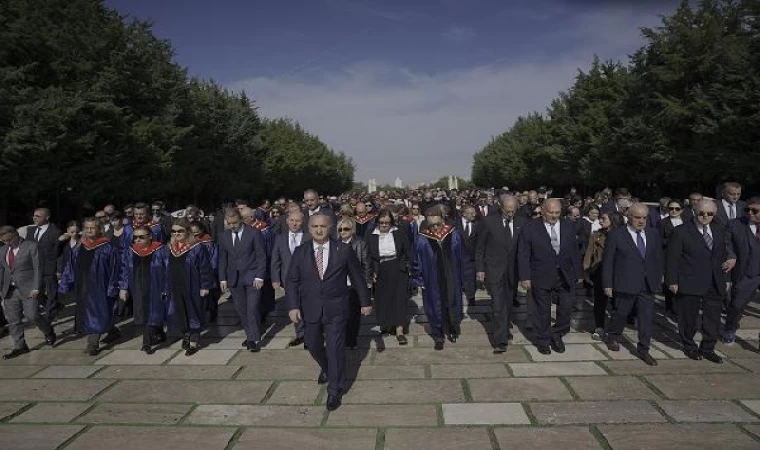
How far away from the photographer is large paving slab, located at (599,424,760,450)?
4293 mm

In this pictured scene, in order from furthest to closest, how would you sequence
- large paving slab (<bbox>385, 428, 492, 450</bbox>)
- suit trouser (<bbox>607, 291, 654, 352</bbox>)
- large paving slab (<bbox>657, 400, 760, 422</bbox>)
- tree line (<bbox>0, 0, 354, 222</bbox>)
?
1. tree line (<bbox>0, 0, 354, 222</bbox>)
2. suit trouser (<bbox>607, 291, 654, 352</bbox>)
3. large paving slab (<bbox>657, 400, 760, 422</bbox>)
4. large paving slab (<bbox>385, 428, 492, 450</bbox>)

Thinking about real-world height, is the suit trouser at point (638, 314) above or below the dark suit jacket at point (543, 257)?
below

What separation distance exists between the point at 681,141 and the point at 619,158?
721 cm

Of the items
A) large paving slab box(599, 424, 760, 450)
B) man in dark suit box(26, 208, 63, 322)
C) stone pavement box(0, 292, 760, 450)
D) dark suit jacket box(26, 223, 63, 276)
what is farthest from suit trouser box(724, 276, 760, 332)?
dark suit jacket box(26, 223, 63, 276)

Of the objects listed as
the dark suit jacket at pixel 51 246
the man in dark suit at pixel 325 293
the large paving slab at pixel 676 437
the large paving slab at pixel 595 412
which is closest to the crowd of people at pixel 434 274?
the dark suit jacket at pixel 51 246

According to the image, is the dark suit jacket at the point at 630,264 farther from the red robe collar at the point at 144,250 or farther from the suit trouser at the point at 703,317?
the red robe collar at the point at 144,250

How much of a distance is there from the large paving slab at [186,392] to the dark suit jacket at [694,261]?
5179 mm

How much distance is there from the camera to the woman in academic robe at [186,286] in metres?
7.30

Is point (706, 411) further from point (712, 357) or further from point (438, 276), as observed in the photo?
point (438, 276)

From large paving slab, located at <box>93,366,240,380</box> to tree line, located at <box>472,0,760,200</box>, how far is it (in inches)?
843

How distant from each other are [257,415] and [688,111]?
24.2 metres

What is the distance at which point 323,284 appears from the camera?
5.45 meters

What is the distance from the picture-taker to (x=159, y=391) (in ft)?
19.2

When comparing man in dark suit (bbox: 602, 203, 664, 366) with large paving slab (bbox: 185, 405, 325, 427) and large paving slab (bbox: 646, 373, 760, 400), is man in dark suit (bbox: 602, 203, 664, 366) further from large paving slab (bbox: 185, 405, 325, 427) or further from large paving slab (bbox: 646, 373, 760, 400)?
large paving slab (bbox: 185, 405, 325, 427)
